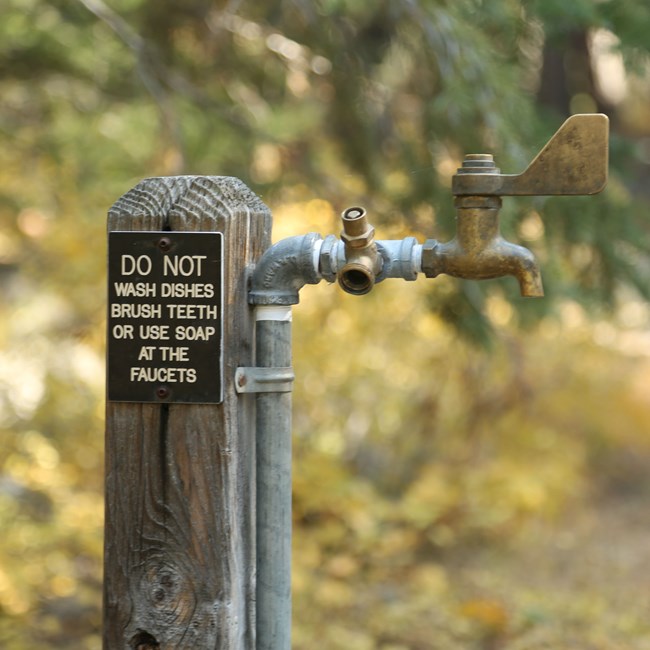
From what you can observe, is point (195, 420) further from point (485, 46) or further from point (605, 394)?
point (605, 394)

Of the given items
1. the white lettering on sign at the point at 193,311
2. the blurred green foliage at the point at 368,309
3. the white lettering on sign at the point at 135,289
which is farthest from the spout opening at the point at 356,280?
the blurred green foliage at the point at 368,309

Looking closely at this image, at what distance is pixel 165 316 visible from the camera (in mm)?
1771

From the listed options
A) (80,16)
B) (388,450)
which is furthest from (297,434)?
(80,16)

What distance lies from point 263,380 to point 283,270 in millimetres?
201

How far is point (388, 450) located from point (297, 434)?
0.82 meters

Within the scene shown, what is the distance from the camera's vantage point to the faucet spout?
180cm

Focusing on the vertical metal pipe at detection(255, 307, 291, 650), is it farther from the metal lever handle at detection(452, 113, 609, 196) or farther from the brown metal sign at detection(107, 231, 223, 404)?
the metal lever handle at detection(452, 113, 609, 196)

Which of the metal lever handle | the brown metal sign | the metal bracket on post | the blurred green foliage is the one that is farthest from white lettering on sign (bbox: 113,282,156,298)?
the blurred green foliage

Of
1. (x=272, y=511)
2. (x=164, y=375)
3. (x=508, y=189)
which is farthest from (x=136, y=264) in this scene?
(x=508, y=189)

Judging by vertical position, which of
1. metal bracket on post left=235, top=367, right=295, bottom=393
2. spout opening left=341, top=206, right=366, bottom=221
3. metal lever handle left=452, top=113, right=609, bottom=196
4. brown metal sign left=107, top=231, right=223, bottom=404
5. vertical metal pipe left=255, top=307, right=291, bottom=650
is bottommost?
vertical metal pipe left=255, top=307, right=291, bottom=650

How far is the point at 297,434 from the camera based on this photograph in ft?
18.0

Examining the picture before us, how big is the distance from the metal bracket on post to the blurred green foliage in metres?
1.14

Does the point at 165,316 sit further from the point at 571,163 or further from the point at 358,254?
the point at 571,163

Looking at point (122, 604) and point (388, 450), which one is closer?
point (122, 604)
